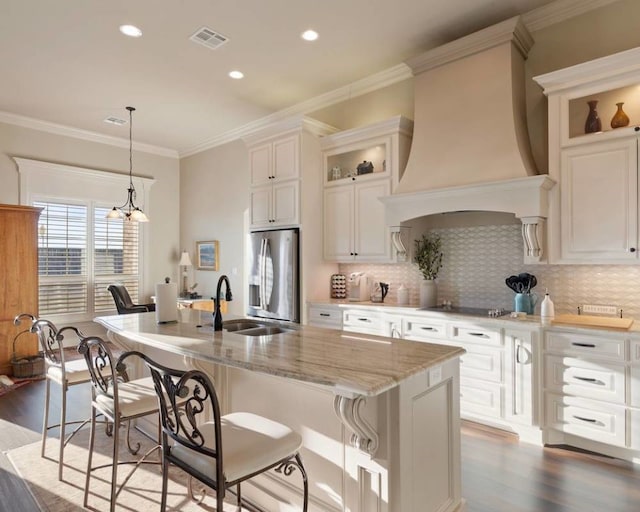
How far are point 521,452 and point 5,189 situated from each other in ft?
22.8

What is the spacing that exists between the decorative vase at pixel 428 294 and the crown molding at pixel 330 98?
7.37 feet

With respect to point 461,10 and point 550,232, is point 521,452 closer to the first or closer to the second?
point 550,232

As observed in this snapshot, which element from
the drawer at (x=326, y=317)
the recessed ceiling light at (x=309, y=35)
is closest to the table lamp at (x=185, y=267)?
the drawer at (x=326, y=317)

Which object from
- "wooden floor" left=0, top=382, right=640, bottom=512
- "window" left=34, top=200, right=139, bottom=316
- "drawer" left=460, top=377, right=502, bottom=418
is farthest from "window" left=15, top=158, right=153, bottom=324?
"drawer" left=460, top=377, right=502, bottom=418

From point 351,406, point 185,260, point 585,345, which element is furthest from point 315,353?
point 185,260

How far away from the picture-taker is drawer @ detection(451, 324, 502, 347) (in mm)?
3262

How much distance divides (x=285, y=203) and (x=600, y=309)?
3219 mm

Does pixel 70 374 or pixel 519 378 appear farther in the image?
pixel 519 378

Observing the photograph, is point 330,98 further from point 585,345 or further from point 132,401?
→ point 132,401

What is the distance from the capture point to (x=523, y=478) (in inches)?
103

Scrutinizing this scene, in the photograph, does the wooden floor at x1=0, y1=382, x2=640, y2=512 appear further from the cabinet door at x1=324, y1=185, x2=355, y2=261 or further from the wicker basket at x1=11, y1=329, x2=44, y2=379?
the cabinet door at x1=324, y1=185, x2=355, y2=261

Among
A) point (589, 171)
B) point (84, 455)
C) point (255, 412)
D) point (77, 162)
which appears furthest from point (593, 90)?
point (77, 162)

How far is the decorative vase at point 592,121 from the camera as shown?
312cm

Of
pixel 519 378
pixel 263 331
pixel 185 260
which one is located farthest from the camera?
pixel 185 260
